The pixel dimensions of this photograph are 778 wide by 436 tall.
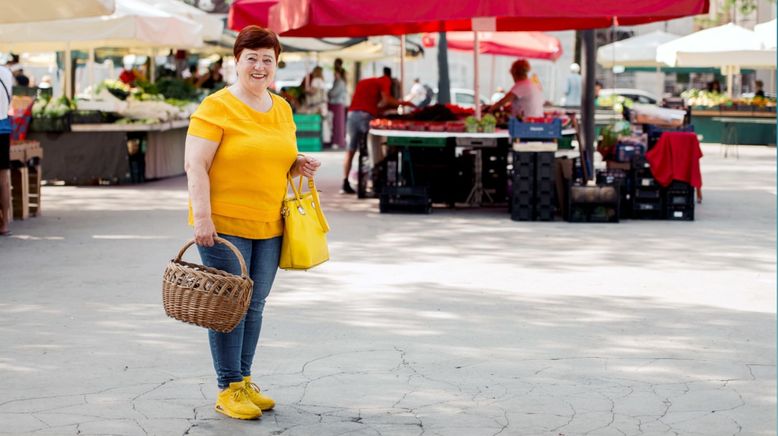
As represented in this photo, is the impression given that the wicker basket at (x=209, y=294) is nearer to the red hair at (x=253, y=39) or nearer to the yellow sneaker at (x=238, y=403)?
the yellow sneaker at (x=238, y=403)

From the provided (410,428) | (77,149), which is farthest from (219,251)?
(77,149)

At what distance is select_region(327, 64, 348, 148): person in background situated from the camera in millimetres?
28328

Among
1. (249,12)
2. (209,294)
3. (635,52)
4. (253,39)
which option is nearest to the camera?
(209,294)

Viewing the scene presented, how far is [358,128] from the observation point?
16.9 m

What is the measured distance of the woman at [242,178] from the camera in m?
5.59

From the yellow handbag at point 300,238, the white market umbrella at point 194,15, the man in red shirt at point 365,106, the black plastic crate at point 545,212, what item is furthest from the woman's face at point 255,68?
the white market umbrella at point 194,15

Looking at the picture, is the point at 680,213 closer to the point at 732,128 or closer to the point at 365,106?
the point at 365,106

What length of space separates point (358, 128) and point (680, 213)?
15.0 ft

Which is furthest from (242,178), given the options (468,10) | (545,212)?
(545,212)

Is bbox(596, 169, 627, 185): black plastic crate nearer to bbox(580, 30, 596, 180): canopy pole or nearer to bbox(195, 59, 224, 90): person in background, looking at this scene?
bbox(580, 30, 596, 180): canopy pole

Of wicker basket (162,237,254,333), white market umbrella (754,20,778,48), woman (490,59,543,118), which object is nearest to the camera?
wicker basket (162,237,254,333)

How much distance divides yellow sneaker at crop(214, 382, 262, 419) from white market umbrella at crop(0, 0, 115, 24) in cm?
622

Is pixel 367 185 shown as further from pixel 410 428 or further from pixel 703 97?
pixel 703 97

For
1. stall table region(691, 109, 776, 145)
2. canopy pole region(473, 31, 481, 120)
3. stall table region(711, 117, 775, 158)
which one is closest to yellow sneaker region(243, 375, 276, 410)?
canopy pole region(473, 31, 481, 120)
